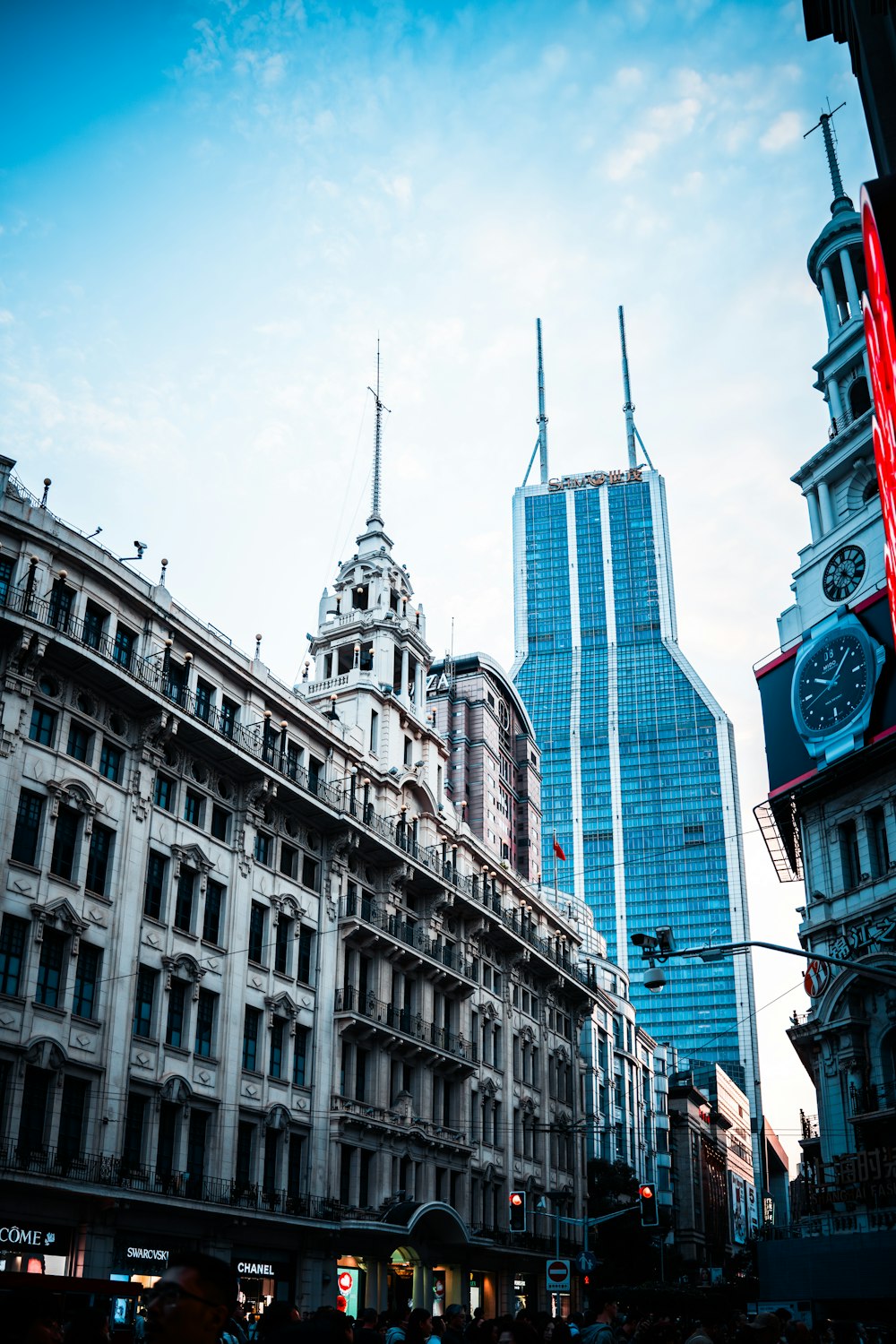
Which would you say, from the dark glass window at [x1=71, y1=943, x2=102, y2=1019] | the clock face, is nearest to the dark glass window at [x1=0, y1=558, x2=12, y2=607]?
the dark glass window at [x1=71, y1=943, x2=102, y2=1019]

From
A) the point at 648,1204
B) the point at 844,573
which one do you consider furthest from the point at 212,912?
the point at 844,573

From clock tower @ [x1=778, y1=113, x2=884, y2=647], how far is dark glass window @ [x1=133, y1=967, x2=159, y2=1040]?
32.7 metres

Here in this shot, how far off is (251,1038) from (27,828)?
42.7ft

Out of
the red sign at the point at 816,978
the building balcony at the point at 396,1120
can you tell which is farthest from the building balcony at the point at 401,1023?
the red sign at the point at 816,978

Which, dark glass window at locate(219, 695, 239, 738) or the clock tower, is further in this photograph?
the clock tower

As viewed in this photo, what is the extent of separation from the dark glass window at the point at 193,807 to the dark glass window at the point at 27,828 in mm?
7187

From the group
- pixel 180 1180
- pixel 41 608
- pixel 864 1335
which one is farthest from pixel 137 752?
pixel 864 1335

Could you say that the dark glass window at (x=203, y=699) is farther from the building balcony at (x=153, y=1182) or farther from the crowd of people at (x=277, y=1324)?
the crowd of people at (x=277, y=1324)

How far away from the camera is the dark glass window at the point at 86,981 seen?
122 ft

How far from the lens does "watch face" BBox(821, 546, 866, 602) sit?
54281mm

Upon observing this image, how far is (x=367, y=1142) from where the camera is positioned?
4997cm

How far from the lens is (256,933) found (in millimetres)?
46531

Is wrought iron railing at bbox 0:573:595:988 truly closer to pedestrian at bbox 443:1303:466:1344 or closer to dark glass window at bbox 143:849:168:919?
dark glass window at bbox 143:849:168:919

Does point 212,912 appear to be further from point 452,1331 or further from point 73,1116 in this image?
point 452,1331
